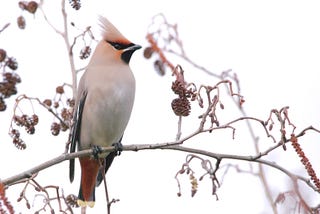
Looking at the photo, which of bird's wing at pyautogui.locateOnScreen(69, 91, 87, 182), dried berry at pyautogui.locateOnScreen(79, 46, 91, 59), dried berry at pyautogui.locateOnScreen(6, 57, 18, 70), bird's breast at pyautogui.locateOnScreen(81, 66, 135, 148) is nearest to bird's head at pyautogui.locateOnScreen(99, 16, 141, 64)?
bird's breast at pyautogui.locateOnScreen(81, 66, 135, 148)

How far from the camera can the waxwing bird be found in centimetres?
402

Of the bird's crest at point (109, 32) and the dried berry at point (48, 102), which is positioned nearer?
the dried berry at point (48, 102)

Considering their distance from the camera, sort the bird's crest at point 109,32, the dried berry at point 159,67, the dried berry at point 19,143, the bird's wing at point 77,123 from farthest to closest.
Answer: the bird's crest at point 109,32 → the bird's wing at point 77,123 → the dried berry at point 159,67 → the dried berry at point 19,143

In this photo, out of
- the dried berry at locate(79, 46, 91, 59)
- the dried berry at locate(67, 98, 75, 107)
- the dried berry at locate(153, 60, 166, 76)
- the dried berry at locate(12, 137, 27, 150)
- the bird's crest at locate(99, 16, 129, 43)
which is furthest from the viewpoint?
the bird's crest at locate(99, 16, 129, 43)

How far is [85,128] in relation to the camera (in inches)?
164

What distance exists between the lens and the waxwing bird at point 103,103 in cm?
402

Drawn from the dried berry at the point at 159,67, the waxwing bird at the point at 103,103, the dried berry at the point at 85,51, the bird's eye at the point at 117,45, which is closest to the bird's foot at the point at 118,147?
the waxwing bird at the point at 103,103

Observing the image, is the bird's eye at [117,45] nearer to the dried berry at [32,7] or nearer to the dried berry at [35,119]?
the dried berry at [32,7]

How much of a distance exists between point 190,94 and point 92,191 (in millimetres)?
1944

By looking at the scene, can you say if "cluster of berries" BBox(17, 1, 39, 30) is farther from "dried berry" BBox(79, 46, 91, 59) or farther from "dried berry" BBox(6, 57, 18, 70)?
"dried berry" BBox(6, 57, 18, 70)

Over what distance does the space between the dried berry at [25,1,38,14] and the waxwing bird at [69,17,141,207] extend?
790mm

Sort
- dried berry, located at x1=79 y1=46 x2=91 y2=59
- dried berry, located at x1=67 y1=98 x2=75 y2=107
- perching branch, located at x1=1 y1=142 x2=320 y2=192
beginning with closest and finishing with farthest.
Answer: perching branch, located at x1=1 y1=142 x2=320 y2=192, dried berry, located at x1=67 y1=98 x2=75 y2=107, dried berry, located at x1=79 y1=46 x2=91 y2=59

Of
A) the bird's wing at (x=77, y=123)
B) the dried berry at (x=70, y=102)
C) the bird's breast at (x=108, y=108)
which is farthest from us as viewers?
the bird's wing at (x=77, y=123)

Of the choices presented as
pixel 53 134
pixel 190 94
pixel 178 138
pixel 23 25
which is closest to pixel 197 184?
pixel 178 138
